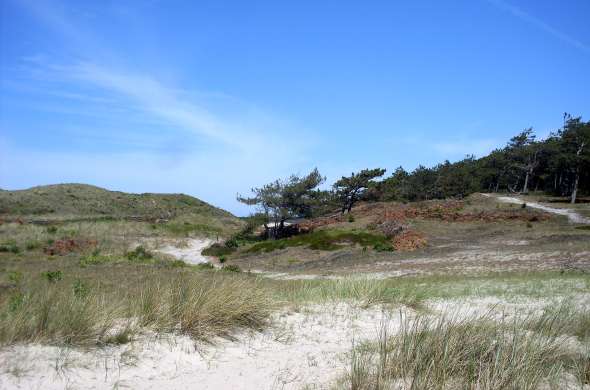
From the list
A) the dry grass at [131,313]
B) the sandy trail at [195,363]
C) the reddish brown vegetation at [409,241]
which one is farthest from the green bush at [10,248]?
the sandy trail at [195,363]

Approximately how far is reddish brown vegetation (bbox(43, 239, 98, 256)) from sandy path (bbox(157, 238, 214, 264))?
580cm

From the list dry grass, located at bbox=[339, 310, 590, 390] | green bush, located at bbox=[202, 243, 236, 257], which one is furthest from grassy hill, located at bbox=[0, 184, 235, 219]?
dry grass, located at bbox=[339, 310, 590, 390]

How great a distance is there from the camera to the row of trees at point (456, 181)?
5025 cm

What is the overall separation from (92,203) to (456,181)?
54543 millimetres

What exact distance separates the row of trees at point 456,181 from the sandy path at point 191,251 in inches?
250

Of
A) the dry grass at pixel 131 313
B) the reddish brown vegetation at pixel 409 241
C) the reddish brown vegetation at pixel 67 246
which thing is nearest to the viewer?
the dry grass at pixel 131 313

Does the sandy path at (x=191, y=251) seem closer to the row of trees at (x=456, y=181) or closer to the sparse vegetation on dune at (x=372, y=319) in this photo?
the row of trees at (x=456, y=181)

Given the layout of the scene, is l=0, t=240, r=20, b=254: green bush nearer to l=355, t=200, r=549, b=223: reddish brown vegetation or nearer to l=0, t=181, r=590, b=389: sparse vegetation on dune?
l=0, t=181, r=590, b=389: sparse vegetation on dune

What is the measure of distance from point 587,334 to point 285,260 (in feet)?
89.8

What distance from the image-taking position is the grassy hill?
2613 inches

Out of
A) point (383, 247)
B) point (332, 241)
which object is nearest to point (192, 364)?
point (383, 247)

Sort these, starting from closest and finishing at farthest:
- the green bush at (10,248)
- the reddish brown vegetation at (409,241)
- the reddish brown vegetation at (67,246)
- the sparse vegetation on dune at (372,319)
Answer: the sparse vegetation on dune at (372,319)
the reddish brown vegetation at (409,241)
the green bush at (10,248)
the reddish brown vegetation at (67,246)

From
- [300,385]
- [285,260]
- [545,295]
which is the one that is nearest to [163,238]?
[285,260]

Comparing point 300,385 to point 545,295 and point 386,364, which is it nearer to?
point 386,364
